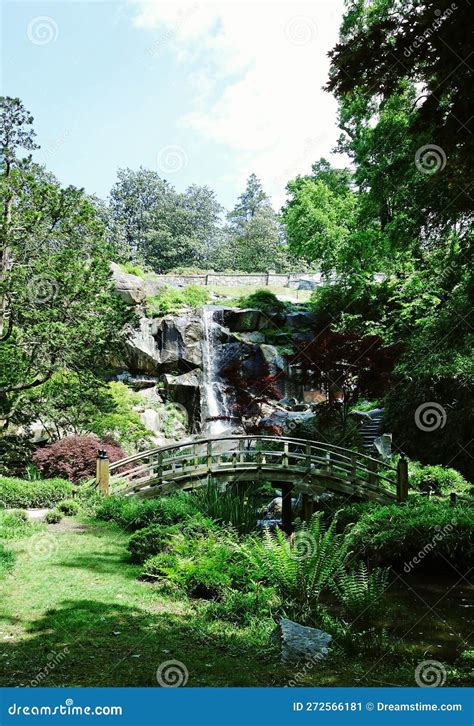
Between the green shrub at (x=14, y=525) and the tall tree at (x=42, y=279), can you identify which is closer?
the green shrub at (x=14, y=525)

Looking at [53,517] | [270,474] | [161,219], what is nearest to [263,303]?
[270,474]

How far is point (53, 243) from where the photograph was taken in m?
13.9

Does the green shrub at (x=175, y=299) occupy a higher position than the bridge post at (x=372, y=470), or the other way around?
the green shrub at (x=175, y=299)

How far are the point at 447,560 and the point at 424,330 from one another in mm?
9677

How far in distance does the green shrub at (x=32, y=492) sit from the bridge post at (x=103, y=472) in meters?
0.71

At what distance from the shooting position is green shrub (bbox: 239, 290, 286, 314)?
27500 mm

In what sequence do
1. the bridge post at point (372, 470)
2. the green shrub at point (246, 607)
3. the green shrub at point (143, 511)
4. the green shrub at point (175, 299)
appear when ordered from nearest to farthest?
the green shrub at point (246, 607) → the green shrub at point (143, 511) → the bridge post at point (372, 470) → the green shrub at point (175, 299)

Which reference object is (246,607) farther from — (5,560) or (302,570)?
(5,560)

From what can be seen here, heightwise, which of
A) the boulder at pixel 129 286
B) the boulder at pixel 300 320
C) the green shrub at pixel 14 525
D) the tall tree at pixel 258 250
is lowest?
the green shrub at pixel 14 525

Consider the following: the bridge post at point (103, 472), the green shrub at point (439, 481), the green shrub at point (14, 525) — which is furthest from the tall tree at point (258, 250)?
the green shrub at point (14, 525)

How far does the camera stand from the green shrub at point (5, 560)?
7766mm

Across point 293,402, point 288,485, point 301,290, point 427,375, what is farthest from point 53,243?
point 301,290

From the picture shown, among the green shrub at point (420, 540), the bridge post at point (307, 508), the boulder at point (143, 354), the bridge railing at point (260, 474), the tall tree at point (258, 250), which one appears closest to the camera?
the green shrub at point (420, 540)

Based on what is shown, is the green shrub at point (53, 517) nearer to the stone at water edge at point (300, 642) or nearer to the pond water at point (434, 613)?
the pond water at point (434, 613)
